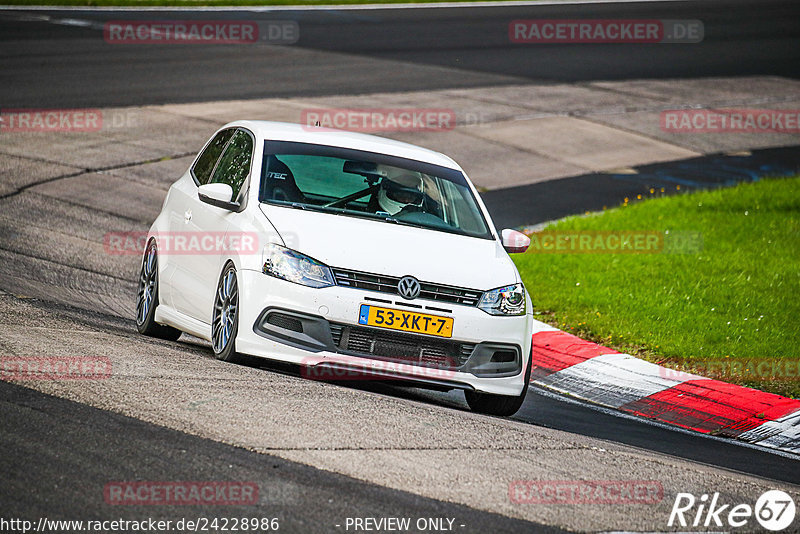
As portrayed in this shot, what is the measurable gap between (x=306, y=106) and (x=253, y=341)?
13535 mm

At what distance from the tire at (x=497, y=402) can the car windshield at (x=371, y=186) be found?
1145mm

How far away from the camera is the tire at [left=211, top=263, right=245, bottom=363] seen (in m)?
7.39

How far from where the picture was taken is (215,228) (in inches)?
316

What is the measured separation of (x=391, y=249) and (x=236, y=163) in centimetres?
179

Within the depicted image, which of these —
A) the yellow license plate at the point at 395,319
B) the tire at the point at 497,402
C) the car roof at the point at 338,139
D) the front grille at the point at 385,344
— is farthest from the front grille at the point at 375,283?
the car roof at the point at 338,139

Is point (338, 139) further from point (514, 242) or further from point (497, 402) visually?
point (497, 402)

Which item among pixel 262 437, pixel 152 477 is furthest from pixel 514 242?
pixel 152 477

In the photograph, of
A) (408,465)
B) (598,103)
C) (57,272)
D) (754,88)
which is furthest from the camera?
(754,88)

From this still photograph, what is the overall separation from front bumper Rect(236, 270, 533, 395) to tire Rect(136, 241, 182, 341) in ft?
5.65

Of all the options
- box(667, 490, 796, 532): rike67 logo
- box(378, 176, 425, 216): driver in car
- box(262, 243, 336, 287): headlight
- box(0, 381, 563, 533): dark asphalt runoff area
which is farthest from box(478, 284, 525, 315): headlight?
box(0, 381, 563, 533): dark asphalt runoff area

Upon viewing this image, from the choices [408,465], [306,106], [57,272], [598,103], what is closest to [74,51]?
[306,106]

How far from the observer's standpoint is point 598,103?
23.1 meters

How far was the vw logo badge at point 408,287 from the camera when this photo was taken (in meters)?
7.15

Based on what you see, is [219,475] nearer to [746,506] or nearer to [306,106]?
[746,506]
